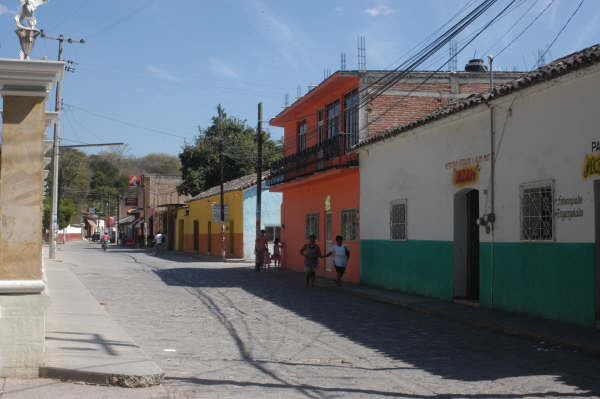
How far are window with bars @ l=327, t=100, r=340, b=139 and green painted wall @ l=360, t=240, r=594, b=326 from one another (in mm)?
5952

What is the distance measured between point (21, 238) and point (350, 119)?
567 inches

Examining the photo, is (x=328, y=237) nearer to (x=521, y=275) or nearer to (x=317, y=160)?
(x=317, y=160)

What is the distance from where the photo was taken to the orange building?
19281 mm

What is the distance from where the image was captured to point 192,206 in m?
46.7

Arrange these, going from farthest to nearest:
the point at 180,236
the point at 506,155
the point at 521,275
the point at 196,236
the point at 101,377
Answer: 1. the point at 180,236
2. the point at 196,236
3. the point at 506,155
4. the point at 521,275
5. the point at 101,377

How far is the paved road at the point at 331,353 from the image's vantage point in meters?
6.38

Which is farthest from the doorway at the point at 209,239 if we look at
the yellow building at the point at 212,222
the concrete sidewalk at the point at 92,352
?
the concrete sidewalk at the point at 92,352

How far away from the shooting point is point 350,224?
19.8m

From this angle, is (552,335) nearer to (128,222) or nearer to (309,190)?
(309,190)

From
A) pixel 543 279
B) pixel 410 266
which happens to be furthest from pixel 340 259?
pixel 543 279

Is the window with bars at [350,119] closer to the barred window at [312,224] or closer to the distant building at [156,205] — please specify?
the barred window at [312,224]

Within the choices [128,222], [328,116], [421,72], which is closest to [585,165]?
[421,72]

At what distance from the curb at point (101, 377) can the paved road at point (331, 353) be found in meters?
0.18

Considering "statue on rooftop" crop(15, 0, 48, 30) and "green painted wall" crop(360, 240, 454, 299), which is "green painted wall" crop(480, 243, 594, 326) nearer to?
"green painted wall" crop(360, 240, 454, 299)
